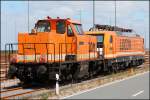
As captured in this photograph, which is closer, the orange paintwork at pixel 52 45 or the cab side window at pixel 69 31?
the orange paintwork at pixel 52 45

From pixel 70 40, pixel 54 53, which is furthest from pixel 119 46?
pixel 54 53

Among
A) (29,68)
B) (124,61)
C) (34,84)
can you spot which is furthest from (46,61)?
(124,61)

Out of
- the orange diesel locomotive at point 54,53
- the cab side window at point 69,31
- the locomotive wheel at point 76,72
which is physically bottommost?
the locomotive wheel at point 76,72

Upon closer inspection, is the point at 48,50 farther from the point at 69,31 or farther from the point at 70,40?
the point at 69,31

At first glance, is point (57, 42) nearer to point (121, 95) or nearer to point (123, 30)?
point (121, 95)

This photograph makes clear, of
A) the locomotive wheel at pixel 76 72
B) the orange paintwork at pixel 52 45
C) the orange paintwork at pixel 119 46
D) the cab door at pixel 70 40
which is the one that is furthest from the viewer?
the orange paintwork at pixel 119 46

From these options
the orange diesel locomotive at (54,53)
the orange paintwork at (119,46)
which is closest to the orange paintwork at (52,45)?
the orange diesel locomotive at (54,53)

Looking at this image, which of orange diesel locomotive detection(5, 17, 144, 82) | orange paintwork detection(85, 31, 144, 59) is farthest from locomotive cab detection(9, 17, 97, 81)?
orange paintwork detection(85, 31, 144, 59)

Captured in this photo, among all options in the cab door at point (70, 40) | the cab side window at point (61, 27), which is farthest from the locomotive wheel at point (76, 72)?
the cab side window at point (61, 27)

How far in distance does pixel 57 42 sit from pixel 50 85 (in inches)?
90.1

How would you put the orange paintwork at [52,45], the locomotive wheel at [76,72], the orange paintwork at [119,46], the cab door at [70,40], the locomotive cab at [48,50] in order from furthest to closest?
1. the orange paintwork at [119,46]
2. the locomotive wheel at [76,72]
3. the cab door at [70,40]
4. the orange paintwork at [52,45]
5. the locomotive cab at [48,50]

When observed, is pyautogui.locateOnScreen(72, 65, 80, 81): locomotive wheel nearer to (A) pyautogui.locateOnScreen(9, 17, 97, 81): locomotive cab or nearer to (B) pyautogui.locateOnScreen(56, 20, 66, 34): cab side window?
(A) pyautogui.locateOnScreen(9, 17, 97, 81): locomotive cab

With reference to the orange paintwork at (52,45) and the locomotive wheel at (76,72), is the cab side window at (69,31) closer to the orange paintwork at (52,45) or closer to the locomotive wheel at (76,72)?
the orange paintwork at (52,45)

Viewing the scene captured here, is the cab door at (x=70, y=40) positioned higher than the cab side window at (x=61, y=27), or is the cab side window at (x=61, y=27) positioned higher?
the cab side window at (x=61, y=27)
